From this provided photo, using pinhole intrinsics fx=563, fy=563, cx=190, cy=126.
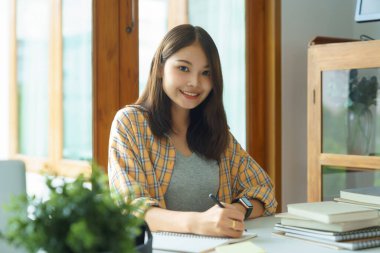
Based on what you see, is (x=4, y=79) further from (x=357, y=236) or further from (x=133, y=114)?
(x=357, y=236)

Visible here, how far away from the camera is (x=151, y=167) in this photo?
5.61 feet

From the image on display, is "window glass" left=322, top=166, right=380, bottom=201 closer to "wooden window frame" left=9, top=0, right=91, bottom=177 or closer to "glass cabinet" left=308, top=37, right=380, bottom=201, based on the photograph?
"glass cabinet" left=308, top=37, right=380, bottom=201

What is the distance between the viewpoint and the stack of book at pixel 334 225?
1.31 meters

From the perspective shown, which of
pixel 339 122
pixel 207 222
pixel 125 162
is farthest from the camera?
pixel 339 122

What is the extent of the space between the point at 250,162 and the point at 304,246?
0.62 m

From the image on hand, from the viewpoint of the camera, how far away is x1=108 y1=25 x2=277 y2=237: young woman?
5.57 feet

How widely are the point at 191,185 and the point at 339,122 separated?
1179 millimetres

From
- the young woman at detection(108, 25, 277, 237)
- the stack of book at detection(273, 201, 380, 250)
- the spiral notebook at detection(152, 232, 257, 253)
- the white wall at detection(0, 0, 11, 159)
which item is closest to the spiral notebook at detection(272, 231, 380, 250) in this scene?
the stack of book at detection(273, 201, 380, 250)

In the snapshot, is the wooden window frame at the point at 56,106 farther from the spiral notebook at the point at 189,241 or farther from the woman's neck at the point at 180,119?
the spiral notebook at the point at 189,241

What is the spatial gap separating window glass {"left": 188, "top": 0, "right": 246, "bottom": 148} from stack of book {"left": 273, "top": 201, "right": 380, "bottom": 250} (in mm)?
1614

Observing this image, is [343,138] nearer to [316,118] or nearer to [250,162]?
[316,118]

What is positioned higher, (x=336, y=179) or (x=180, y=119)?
(x=180, y=119)

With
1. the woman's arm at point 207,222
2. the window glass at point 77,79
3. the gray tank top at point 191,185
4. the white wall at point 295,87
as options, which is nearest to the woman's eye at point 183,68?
the gray tank top at point 191,185

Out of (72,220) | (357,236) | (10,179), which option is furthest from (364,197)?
(72,220)
